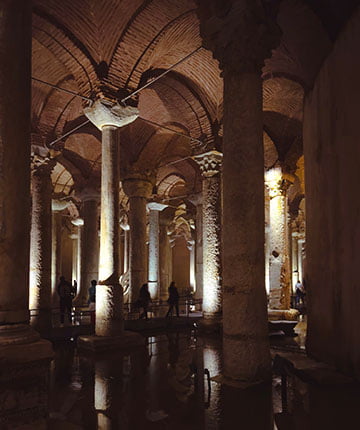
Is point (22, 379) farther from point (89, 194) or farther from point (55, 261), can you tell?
point (55, 261)

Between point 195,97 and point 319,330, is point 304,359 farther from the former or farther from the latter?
point 195,97

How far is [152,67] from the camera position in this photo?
9883 mm

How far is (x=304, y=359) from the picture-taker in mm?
6570

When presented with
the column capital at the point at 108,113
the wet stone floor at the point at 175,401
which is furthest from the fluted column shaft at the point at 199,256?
the wet stone floor at the point at 175,401

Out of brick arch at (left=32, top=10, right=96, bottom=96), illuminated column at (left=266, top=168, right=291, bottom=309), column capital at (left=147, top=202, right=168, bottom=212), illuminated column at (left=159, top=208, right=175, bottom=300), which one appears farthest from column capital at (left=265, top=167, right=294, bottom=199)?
illuminated column at (left=159, top=208, right=175, bottom=300)

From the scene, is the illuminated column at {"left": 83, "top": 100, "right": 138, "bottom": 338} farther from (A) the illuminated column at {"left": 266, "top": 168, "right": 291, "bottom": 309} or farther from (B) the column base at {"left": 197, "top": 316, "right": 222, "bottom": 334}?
(A) the illuminated column at {"left": 266, "top": 168, "right": 291, "bottom": 309}

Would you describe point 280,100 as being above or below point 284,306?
above

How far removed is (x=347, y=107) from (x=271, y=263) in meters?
8.10

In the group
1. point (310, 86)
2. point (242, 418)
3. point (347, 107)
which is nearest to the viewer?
point (242, 418)

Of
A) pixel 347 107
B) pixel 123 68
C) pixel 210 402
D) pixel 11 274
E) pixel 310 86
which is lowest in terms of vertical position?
pixel 210 402

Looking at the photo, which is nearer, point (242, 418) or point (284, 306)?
point (242, 418)

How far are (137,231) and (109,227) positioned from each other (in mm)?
5047

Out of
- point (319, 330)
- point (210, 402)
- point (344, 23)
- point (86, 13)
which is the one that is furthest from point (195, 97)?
point (210, 402)

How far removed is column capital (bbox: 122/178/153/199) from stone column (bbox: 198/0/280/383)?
338 inches
